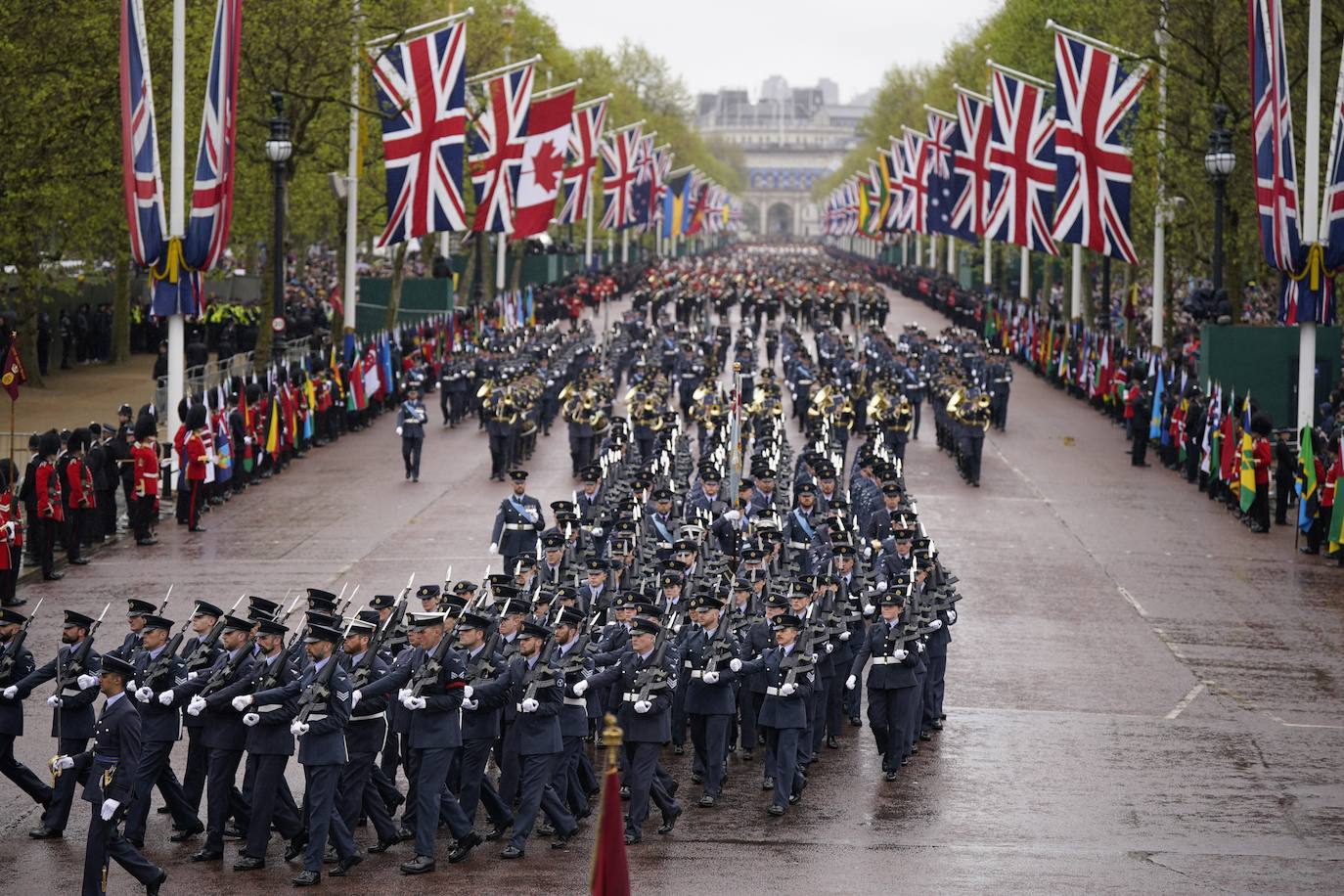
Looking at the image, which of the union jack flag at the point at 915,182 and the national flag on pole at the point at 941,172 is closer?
the national flag on pole at the point at 941,172

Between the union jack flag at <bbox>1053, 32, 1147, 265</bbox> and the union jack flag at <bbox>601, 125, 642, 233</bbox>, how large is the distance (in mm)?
27203

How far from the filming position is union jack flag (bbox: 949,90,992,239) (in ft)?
156

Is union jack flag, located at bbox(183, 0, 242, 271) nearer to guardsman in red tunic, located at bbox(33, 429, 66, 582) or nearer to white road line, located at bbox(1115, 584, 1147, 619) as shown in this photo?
guardsman in red tunic, located at bbox(33, 429, 66, 582)

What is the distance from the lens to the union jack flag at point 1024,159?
40.3m

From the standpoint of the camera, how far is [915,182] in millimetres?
65438

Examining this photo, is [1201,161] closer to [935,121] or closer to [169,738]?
[935,121]

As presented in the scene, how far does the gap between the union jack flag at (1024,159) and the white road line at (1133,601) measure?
1728cm

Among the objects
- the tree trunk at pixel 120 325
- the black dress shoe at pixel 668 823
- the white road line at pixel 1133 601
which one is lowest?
the black dress shoe at pixel 668 823

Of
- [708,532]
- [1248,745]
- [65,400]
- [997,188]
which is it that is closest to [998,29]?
[997,188]

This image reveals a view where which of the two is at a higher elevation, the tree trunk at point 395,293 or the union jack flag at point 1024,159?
the union jack flag at point 1024,159

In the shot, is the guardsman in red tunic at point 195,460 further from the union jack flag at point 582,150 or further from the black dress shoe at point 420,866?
the union jack flag at point 582,150

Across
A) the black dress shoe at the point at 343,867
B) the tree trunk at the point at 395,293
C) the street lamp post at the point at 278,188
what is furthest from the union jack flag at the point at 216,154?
the tree trunk at the point at 395,293

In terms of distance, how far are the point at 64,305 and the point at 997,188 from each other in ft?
72.7

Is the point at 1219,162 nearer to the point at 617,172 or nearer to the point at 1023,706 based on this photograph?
the point at 1023,706
